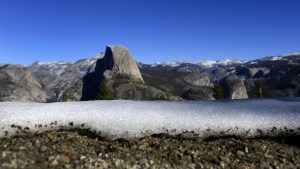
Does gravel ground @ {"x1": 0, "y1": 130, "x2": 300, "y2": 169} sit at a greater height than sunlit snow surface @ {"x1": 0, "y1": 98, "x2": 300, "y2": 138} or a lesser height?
lesser

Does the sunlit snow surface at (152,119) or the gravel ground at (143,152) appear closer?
the gravel ground at (143,152)

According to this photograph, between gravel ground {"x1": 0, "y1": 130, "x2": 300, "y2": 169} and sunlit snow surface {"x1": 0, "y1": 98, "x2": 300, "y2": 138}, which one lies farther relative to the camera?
sunlit snow surface {"x1": 0, "y1": 98, "x2": 300, "y2": 138}

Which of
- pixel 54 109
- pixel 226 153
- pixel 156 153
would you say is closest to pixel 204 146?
pixel 226 153

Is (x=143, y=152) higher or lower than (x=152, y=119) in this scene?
lower

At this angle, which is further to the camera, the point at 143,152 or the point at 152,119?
the point at 152,119

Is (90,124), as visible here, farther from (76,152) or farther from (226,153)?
(226,153)
